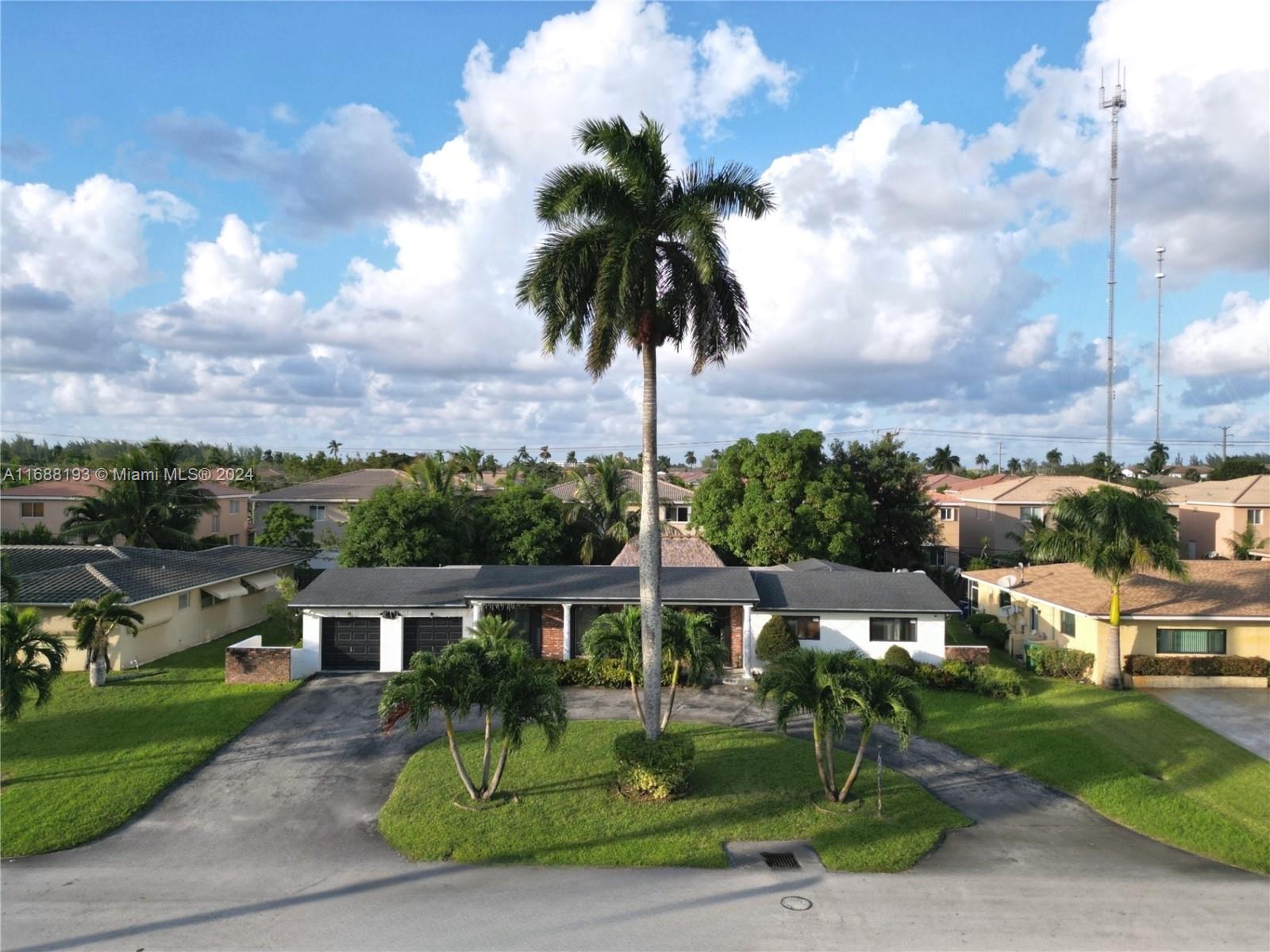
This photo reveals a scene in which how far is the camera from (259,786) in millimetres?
17750

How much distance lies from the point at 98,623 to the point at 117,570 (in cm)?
512

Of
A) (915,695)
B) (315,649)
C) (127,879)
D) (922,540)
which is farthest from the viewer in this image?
(922,540)

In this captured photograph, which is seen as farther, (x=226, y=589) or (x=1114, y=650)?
(x=226, y=589)

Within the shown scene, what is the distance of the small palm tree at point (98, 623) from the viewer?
2505 cm

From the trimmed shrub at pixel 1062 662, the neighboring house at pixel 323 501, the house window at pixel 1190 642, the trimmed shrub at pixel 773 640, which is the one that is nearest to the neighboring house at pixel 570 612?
the trimmed shrub at pixel 773 640

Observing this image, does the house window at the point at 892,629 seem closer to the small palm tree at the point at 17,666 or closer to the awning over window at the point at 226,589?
the small palm tree at the point at 17,666

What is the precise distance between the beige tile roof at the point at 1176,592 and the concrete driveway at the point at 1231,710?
2566mm

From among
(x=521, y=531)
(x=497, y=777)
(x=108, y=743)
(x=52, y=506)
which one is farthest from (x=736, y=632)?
(x=52, y=506)

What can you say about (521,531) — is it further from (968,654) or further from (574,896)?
(574,896)

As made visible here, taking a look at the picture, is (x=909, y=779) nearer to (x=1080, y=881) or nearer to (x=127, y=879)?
(x=1080, y=881)

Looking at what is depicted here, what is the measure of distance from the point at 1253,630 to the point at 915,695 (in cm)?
2092

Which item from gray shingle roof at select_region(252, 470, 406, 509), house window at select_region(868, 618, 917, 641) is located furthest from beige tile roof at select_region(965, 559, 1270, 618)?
gray shingle roof at select_region(252, 470, 406, 509)

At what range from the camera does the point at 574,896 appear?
500 inches

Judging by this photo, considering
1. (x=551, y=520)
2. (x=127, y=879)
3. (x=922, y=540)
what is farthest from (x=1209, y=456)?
(x=127, y=879)
